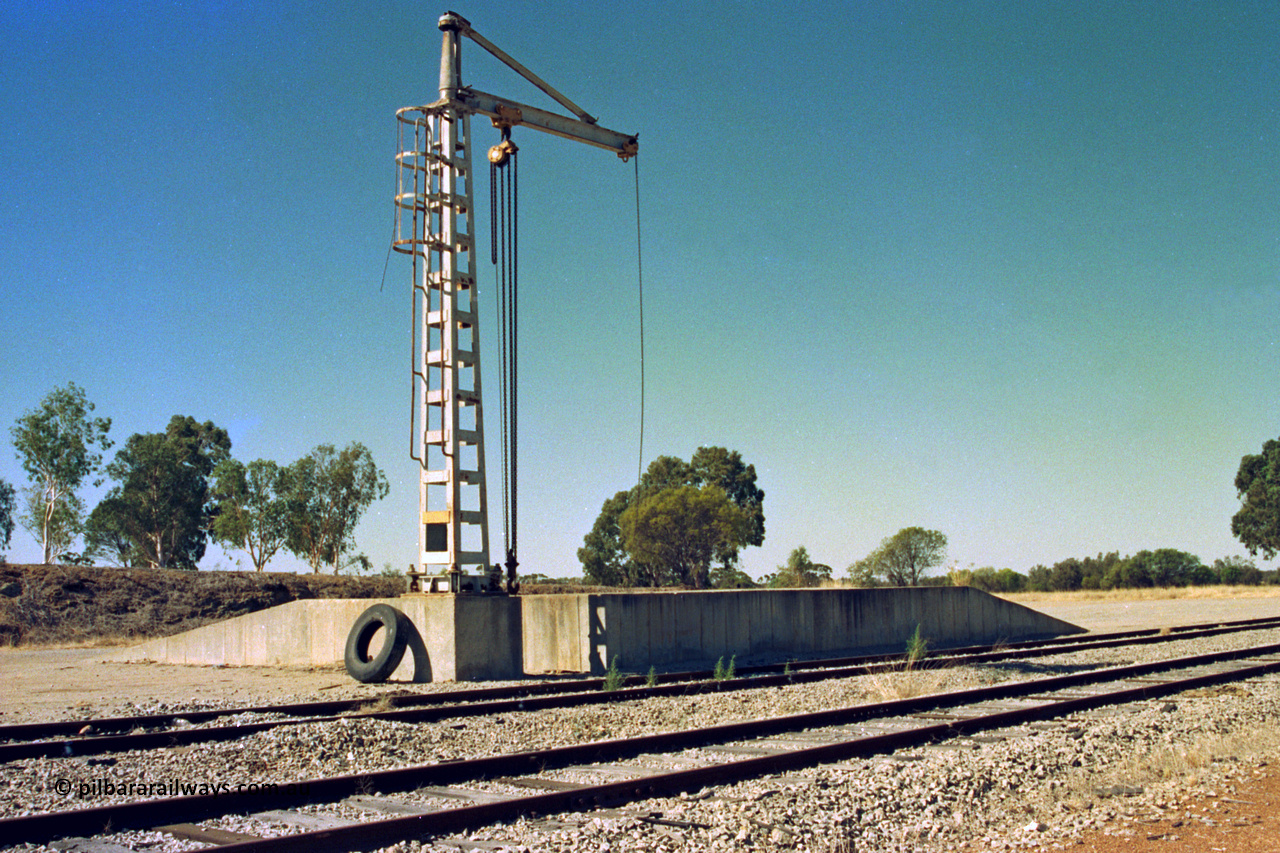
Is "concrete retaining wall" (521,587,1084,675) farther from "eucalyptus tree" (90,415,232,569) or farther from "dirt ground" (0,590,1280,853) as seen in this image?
"eucalyptus tree" (90,415,232,569)

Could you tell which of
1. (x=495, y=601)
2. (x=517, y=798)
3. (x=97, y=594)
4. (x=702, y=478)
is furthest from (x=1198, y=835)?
(x=702, y=478)

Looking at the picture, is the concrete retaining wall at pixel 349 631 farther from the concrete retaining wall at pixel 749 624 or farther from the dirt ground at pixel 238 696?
the concrete retaining wall at pixel 749 624

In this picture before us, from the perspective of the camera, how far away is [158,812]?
6395 millimetres

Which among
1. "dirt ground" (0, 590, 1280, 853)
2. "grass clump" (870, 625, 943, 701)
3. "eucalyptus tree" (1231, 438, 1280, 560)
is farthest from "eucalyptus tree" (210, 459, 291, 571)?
"eucalyptus tree" (1231, 438, 1280, 560)

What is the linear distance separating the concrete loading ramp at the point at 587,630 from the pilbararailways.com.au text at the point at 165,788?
8711 mm

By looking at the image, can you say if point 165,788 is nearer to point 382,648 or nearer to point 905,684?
point 905,684

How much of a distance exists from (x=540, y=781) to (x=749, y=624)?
13.6 meters

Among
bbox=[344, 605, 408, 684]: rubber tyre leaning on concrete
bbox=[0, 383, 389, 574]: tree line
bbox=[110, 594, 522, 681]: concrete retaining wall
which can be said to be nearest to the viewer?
bbox=[344, 605, 408, 684]: rubber tyre leaning on concrete

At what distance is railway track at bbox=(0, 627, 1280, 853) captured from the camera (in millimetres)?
5973

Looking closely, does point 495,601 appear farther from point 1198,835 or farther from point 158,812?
point 1198,835

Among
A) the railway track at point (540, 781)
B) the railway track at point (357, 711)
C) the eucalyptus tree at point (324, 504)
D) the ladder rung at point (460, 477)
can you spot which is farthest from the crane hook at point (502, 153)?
the eucalyptus tree at point (324, 504)

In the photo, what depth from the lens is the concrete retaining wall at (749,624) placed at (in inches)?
696

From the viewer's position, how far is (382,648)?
55.3 ft

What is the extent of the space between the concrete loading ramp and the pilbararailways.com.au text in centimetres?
871
